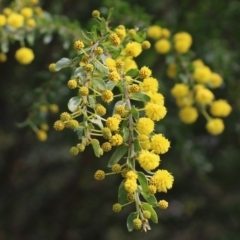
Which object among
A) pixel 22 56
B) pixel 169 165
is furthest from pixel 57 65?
pixel 169 165

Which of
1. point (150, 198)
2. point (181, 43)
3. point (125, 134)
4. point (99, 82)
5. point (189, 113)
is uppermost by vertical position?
point (181, 43)

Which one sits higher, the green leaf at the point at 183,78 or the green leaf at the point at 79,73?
the green leaf at the point at 183,78

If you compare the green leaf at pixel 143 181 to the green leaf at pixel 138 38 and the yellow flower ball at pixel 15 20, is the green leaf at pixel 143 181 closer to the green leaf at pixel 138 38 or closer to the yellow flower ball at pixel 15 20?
the green leaf at pixel 138 38

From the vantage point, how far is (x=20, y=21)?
4.23 ft

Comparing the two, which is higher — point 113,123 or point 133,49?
point 133,49

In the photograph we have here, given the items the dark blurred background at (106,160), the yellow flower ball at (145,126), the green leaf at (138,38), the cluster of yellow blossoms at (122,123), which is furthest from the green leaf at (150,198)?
the dark blurred background at (106,160)

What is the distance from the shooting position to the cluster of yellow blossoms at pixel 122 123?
854 millimetres

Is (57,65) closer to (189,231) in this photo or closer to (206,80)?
(206,80)

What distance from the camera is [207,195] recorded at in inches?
90.7

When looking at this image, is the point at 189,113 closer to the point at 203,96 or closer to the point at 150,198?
the point at 203,96

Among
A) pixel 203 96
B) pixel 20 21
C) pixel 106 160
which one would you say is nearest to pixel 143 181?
pixel 203 96

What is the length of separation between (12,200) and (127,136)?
5.76 feet

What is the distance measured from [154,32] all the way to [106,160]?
2.87 feet

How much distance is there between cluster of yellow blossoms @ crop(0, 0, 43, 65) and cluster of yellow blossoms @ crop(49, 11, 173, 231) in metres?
0.35
